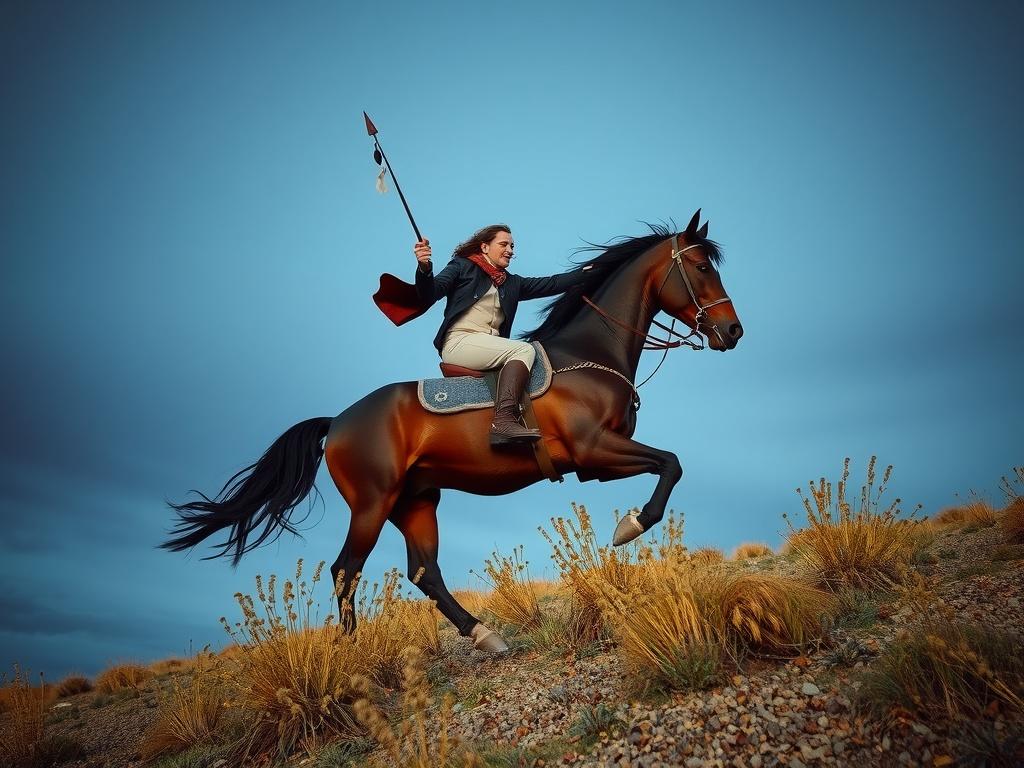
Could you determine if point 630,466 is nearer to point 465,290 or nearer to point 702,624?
point 702,624

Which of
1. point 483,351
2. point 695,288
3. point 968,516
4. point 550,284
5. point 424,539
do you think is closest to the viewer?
point 483,351

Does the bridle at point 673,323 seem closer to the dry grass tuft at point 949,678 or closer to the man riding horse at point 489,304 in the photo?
the man riding horse at point 489,304

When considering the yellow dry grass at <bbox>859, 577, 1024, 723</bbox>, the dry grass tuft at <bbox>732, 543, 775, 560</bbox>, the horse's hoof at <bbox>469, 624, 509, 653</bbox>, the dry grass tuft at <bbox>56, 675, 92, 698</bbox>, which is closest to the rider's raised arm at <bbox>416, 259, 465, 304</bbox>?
the horse's hoof at <bbox>469, 624, 509, 653</bbox>

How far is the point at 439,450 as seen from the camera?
5523 mm

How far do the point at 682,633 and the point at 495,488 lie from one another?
2.62 meters

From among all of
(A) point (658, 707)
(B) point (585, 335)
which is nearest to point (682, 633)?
(A) point (658, 707)

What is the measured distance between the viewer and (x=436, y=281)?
19.2 feet

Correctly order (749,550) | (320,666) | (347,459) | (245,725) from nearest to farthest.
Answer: (320,666) → (245,725) → (347,459) → (749,550)

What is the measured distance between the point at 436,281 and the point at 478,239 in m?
0.68

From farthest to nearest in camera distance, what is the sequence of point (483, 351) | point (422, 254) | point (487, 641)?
point (483, 351)
point (422, 254)
point (487, 641)

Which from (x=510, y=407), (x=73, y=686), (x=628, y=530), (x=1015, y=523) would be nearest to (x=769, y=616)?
(x=628, y=530)

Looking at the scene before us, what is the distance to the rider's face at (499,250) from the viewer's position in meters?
6.08

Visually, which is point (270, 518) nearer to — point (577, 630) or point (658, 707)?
point (577, 630)

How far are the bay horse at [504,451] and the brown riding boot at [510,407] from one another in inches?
9.5
